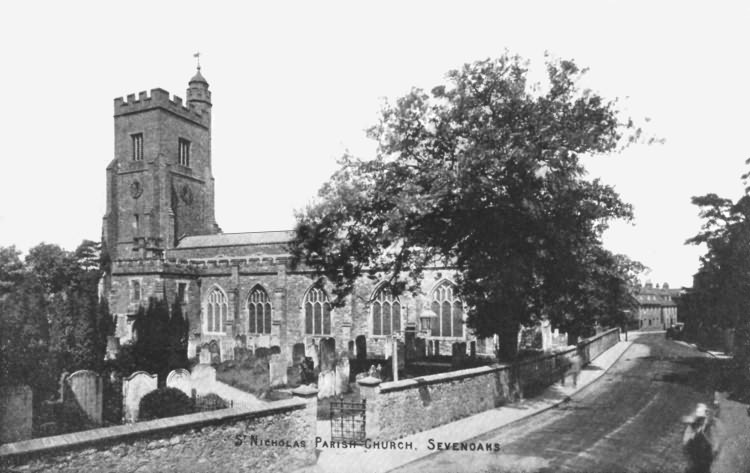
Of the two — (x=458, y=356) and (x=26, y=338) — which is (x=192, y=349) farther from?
(x=458, y=356)

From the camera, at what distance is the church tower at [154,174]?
39.6 m

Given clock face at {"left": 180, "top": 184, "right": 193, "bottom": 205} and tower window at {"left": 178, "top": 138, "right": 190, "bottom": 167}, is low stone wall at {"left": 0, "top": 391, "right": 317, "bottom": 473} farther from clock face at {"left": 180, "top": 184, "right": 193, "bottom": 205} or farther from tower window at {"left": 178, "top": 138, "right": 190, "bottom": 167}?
tower window at {"left": 178, "top": 138, "right": 190, "bottom": 167}

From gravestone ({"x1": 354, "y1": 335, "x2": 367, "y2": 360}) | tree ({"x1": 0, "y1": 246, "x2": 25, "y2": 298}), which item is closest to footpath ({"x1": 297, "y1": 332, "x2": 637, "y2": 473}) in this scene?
gravestone ({"x1": 354, "y1": 335, "x2": 367, "y2": 360})

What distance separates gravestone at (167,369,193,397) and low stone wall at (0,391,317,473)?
776 cm

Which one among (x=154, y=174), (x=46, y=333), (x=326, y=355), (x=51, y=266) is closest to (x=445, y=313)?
(x=326, y=355)

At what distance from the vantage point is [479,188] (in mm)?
13602

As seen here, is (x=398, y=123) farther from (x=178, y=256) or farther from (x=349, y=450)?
(x=178, y=256)

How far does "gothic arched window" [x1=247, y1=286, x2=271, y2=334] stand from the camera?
32.3 meters

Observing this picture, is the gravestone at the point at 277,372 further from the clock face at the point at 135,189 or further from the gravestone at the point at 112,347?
the clock face at the point at 135,189

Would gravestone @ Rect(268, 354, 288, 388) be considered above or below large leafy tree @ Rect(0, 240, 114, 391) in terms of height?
below

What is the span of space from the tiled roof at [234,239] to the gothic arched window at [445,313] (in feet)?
45.4

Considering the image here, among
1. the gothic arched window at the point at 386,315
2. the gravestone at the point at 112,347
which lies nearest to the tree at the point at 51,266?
the gravestone at the point at 112,347

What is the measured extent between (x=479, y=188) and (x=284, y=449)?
7.97 metres

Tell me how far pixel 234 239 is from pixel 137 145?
35.9 ft
